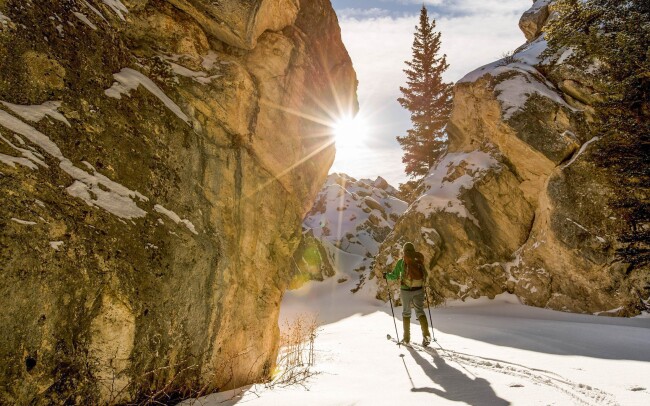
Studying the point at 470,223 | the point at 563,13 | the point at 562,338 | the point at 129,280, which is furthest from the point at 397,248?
the point at 129,280

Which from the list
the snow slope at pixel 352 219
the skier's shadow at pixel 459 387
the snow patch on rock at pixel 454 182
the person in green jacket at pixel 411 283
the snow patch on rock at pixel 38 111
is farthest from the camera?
the snow slope at pixel 352 219

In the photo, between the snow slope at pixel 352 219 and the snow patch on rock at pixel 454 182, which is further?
the snow slope at pixel 352 219

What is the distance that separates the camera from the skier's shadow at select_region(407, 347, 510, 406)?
138 inches

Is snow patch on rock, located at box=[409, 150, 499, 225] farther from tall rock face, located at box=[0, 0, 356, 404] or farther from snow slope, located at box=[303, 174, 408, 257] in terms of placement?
snow slope, located at box=[303, 174, 408, 257]

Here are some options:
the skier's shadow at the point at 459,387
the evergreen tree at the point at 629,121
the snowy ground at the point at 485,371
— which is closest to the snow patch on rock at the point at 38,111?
the snowy ground at the point at 485,371

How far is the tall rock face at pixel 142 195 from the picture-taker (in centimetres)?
337

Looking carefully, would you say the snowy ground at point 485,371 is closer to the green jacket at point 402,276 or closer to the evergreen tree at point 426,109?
the green jacket at point 402,276

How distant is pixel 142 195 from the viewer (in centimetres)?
502

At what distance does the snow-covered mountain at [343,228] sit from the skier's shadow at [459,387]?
24386 millimetres

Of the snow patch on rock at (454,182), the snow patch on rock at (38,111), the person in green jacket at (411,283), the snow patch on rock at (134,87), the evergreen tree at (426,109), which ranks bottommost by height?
→ the person in green jacket at (411,283)

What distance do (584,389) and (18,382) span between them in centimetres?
564

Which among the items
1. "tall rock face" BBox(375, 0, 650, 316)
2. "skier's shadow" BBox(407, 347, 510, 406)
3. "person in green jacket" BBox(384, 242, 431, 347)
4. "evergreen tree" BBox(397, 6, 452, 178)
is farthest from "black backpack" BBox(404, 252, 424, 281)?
"evergreen tree" BBox(397, 6, 452, 178)

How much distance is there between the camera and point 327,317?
19766mm

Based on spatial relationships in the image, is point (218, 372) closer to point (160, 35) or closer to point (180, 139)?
point (180, 139)
